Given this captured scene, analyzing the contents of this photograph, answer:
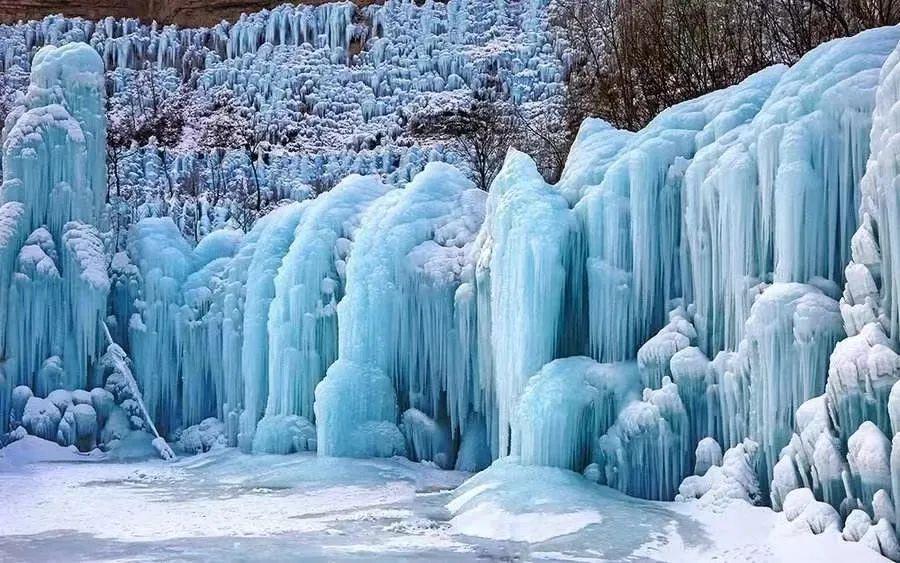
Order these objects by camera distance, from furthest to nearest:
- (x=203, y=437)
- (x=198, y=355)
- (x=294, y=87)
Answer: (x=294, y=87)
(x=198, y=355)
(x=203, y=437)

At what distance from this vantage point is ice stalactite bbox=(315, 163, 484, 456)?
504 inches

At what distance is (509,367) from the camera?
10.7 metres

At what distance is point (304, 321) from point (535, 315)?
4.64 metres

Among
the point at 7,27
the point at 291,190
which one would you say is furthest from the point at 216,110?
the point at 7,27

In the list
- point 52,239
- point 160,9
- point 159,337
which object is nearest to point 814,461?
point 159,337

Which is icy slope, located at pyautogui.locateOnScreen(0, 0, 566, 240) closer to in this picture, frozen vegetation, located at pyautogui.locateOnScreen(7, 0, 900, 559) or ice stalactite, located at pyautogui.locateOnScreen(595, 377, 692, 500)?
frozen vegetation, located at pyautogui.locateOnScreen(7, 0, 900, 559)

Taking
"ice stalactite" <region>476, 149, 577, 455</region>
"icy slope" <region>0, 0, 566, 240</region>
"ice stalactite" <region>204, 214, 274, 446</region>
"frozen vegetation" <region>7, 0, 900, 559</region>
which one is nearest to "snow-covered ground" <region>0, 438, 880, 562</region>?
"frozen vegetation" <region>7, 0, 900, 559</region>

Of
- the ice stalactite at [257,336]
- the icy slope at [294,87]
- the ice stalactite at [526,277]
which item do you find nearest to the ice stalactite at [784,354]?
the ice stalactite at [526,277]

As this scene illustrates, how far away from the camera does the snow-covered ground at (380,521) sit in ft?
24.6

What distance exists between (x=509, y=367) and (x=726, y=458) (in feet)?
8.94

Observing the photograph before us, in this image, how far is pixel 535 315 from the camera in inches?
407

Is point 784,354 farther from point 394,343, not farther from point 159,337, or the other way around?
point 159,337

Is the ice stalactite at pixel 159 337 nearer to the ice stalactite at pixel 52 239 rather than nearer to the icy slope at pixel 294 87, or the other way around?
the ice stalactite at pixel 52 239

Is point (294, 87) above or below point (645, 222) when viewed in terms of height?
above
